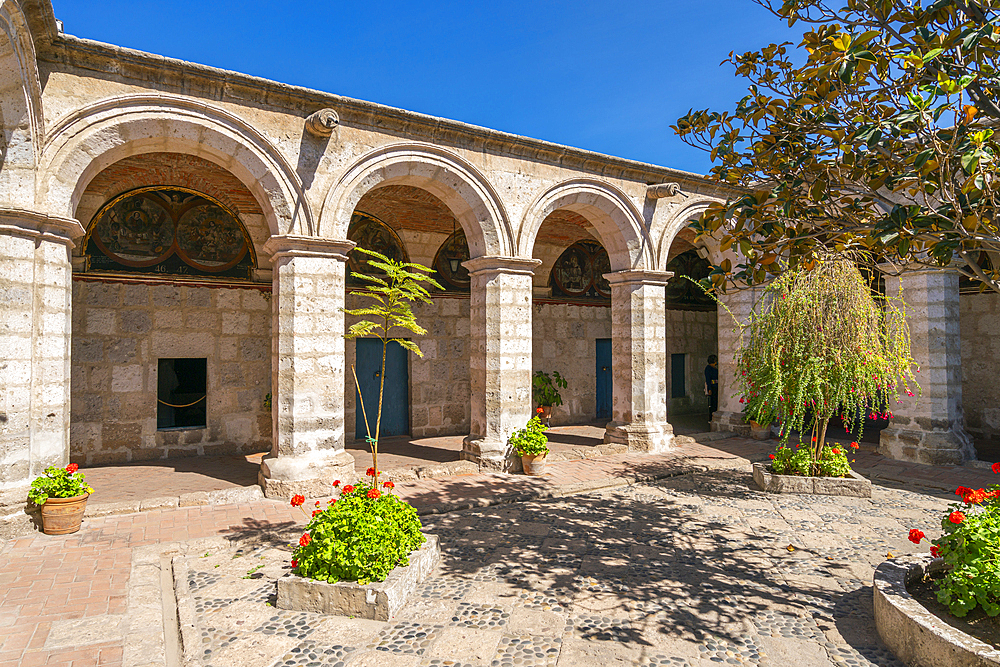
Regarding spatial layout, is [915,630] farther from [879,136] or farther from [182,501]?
[182,501]

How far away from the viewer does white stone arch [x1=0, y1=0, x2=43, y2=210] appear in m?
4.82

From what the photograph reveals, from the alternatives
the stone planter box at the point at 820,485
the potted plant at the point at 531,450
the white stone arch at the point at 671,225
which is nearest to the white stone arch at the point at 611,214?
the white stone arch at the point at 671,225

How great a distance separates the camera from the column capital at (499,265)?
8055mm

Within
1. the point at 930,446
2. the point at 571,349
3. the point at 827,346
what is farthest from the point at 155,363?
the point at 930,446

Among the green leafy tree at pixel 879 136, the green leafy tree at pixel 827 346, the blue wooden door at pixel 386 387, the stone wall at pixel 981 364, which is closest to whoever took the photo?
the green leafy tree at pixel 879 136

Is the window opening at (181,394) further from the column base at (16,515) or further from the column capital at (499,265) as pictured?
the column capital at (499,265)

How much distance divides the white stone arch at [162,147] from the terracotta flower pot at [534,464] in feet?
13.5

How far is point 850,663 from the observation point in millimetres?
3264

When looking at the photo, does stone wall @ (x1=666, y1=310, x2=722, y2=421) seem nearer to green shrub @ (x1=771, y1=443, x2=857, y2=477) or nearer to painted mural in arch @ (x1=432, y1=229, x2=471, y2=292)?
painted mural in arch @ (x1=432, y1=229, x2=471, y2=292)

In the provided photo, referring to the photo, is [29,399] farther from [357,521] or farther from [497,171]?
[497,171]

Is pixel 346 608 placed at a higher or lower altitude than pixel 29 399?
lower

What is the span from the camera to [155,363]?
8250 millimetres

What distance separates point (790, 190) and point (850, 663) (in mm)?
2861

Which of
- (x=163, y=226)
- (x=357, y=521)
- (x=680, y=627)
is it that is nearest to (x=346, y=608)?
(x=357, y=521)
